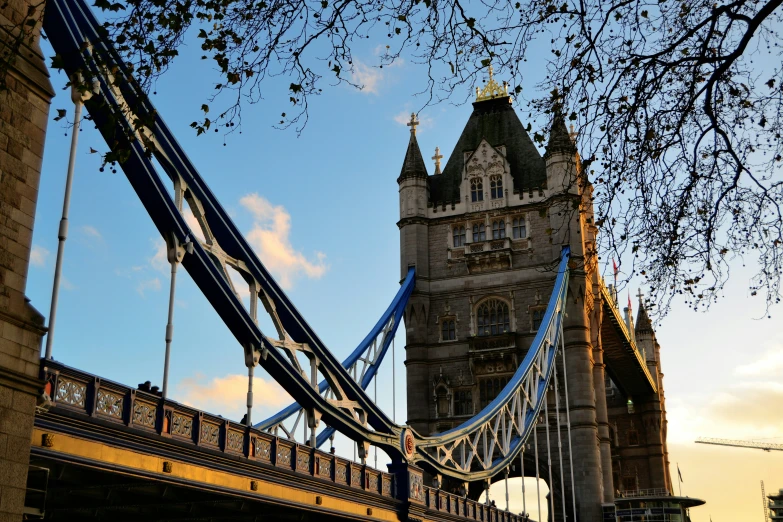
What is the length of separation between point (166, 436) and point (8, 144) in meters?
5.70

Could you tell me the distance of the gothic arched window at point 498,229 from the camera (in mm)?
45812

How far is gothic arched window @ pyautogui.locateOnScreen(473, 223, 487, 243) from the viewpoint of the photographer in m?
46.1

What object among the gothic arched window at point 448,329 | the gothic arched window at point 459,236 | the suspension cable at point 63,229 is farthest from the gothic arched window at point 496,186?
the suspension cable at point 63,229

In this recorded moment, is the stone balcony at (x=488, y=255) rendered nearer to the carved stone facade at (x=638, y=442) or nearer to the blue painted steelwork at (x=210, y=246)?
the carved stone facade at (x=638, y=442)

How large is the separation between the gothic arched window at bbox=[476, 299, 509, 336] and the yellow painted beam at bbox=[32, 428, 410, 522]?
22834mm

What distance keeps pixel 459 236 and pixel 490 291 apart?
3.35 meters

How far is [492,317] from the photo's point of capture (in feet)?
147

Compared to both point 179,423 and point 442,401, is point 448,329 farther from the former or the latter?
point 179,423

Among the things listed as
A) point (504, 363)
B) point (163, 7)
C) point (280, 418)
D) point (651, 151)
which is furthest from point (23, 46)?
point (504, 363)

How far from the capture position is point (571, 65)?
32.0ft

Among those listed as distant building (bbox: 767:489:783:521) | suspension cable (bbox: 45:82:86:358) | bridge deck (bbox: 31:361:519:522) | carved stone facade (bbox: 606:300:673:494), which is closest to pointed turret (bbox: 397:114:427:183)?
carved stone facade (bbox: 606:300:673:494)

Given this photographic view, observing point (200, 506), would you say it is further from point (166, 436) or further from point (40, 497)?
point (40, 497)

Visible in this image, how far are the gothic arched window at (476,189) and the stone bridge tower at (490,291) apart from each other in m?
0.05

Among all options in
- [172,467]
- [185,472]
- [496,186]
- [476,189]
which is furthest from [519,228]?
[172,467]
